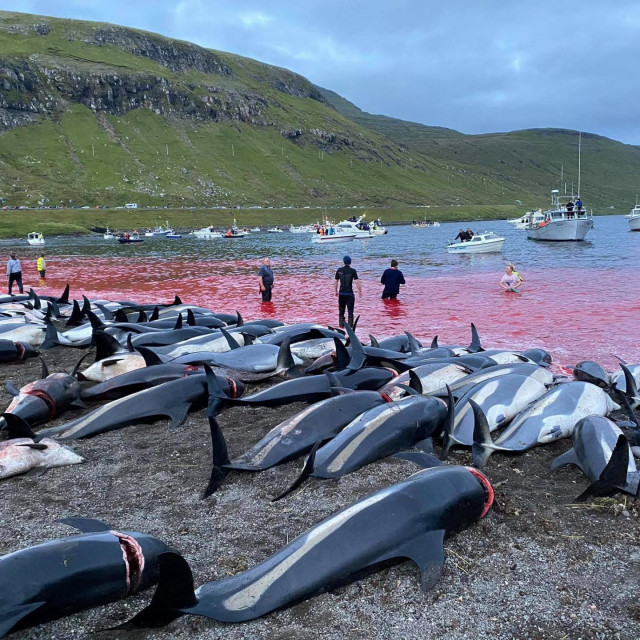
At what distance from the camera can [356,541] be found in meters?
4.59

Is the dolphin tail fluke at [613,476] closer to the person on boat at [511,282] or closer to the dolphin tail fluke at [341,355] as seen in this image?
the dolphin tail fluke at [341,355]

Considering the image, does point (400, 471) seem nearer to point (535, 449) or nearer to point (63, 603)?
point (535, 449)

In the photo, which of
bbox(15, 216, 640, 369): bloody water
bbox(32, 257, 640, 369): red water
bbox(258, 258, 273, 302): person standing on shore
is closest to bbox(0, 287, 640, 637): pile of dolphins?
bbox(32, 257, 640, 369): red water

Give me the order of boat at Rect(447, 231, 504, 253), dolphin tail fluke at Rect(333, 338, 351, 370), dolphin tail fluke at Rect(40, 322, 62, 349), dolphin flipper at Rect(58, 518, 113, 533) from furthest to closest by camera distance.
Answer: boat at Rect(447, 231, 504, 253) → dolphin tail fluke at Rect(40, 322, 62, 349) → dolphin tail fluke at Rect(333, 338, 351, 370) → dolphin flipper at Rect(58, 518, 113, 533)

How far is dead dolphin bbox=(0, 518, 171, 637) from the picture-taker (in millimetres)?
3902

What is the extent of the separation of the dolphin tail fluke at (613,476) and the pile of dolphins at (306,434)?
16 mm

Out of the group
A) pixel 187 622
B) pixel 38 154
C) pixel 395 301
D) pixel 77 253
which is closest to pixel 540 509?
pixel 187 622

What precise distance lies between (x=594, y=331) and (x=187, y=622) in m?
16.9

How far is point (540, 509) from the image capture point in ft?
18.5

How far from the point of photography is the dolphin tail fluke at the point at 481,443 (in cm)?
670

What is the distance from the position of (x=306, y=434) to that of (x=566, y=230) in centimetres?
6821

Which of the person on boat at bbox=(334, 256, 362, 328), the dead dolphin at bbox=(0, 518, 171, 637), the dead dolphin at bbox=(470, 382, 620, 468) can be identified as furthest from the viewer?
the person on boat at bbox=(334, 256, 362, 328)

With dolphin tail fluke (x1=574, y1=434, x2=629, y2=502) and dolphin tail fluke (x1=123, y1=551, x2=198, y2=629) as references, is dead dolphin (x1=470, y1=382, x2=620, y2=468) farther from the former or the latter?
dolphin tail fluke (x1=123, y1=551, x2=198, y2=629)

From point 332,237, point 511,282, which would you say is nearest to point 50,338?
point 511,282
